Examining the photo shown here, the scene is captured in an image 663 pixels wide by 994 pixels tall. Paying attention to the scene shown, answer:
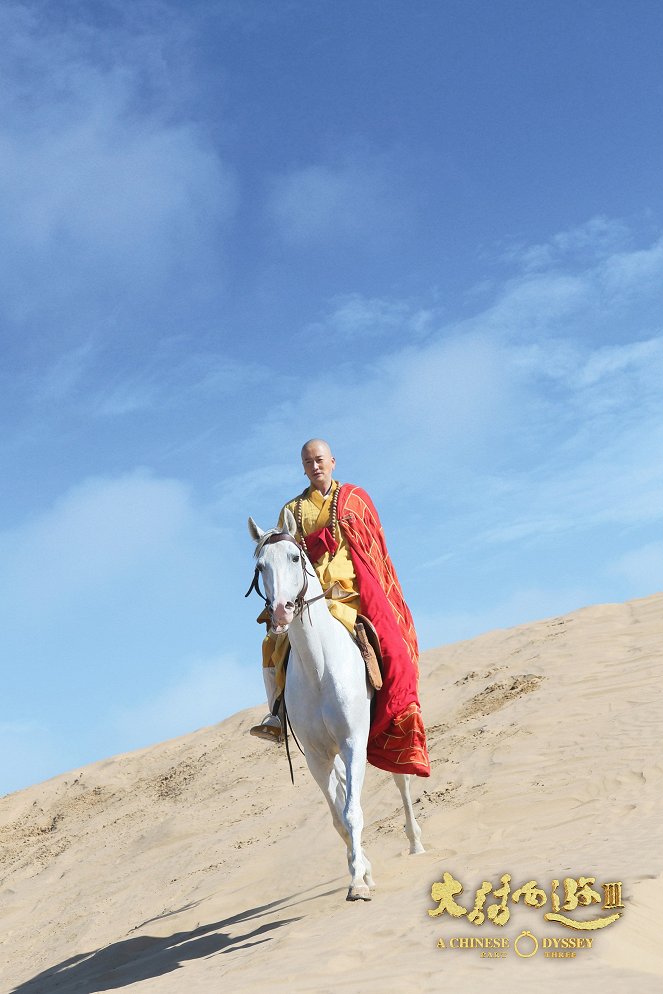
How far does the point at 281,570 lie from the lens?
6.65 metres

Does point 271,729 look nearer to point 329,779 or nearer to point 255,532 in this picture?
point 329,779

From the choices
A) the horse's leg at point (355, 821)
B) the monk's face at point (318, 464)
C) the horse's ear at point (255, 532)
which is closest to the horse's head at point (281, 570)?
the horse's ear at point (255, 532)

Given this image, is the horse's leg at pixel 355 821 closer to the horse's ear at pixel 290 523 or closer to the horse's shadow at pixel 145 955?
the horse's shadow at pixel 145 955

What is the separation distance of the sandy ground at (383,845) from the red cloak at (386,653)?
2.89ft

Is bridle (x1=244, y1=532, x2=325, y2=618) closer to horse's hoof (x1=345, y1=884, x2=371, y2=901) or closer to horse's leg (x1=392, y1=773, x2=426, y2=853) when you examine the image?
horse's hoof (x1=345, y1=884, x2=371, y2=901)

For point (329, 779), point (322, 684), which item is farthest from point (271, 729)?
point (322, 684)

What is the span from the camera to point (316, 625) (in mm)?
Answer: 7203

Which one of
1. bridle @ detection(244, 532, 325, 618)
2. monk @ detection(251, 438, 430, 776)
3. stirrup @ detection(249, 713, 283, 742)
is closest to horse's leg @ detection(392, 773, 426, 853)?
monk @ detection(251, 438, 430, 776)

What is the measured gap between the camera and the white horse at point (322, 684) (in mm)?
6727

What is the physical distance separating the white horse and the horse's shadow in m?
0.93

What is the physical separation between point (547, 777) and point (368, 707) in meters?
3.68

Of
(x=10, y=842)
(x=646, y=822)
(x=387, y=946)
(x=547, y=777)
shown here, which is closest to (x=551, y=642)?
(x=547, y=777)

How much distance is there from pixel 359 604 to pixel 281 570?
1.60 m

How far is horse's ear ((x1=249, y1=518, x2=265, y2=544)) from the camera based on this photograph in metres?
7.03
